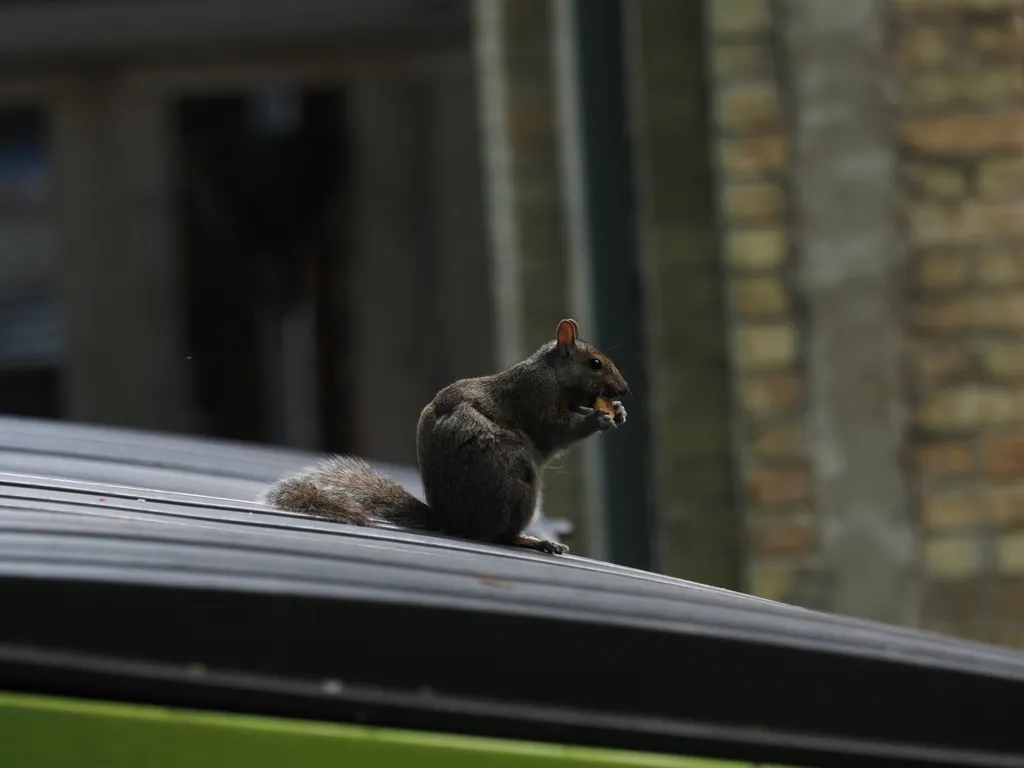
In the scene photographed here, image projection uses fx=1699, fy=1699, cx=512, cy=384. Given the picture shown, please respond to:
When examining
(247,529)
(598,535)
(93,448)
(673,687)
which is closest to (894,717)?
(673,687)

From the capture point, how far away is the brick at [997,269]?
4.08m

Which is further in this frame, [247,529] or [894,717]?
[247,529]

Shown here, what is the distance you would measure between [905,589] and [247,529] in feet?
8.93

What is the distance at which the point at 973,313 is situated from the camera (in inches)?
161

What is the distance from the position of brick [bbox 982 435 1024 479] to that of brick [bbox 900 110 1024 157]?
69 cm

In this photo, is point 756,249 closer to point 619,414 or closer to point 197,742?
point 619,414

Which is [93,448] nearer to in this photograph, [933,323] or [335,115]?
[933,323]

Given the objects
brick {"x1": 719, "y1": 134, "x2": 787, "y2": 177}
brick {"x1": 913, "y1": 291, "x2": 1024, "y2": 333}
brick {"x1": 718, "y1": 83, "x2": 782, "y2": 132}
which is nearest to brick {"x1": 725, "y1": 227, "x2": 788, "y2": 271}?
brick {"x1": 719, "y1": 134, "x2": 787, "y2": 177}

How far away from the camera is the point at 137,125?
8805 millimetres

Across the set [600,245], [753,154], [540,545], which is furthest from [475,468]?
[600,245]

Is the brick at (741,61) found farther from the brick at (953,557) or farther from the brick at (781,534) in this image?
the brick at (953,557)

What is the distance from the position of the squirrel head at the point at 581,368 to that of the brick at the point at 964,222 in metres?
1.49

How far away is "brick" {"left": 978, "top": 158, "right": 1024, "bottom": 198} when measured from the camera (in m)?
4.08

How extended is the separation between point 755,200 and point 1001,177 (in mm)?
587
